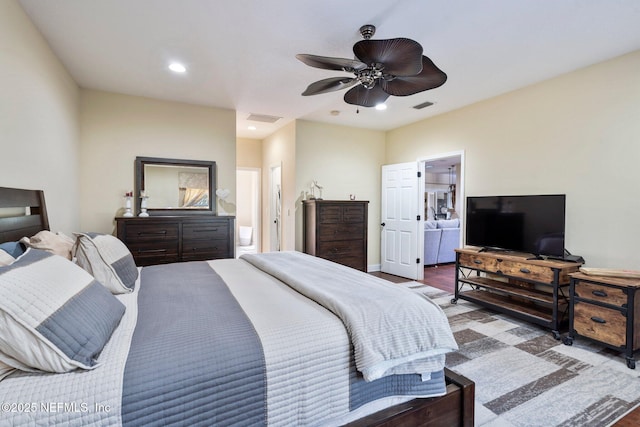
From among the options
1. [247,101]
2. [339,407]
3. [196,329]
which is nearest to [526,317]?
[339,407]

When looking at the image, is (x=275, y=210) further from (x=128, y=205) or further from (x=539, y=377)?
(x=539, y=377)

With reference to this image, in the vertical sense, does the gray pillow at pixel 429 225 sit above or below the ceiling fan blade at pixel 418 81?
below

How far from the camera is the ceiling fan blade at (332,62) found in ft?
7.19

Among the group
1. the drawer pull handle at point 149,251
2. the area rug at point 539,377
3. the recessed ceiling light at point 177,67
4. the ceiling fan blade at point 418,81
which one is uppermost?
the recessed ceiling light at point 177,67

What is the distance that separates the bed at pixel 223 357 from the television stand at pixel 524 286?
6.72 feet

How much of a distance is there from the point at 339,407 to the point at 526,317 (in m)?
2.78

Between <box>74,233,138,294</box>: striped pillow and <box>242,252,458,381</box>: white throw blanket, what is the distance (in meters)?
1.09

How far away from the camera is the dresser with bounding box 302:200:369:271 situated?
16.0 ft

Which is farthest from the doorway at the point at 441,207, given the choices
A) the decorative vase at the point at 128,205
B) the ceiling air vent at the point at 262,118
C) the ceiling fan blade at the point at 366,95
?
the decorative vase at the point at 128,205

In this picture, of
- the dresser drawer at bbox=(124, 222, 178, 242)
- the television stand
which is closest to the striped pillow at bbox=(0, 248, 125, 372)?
the dresser drawer at bbox=(124, 222, 178, 242)

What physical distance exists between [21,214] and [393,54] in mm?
2935

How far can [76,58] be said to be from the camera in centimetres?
302

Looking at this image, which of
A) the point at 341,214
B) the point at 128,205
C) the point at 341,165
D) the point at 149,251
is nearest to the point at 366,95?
the point at 341,214

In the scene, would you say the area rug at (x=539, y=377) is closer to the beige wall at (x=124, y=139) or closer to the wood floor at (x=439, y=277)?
the wood floor at (x=439, y=277)
